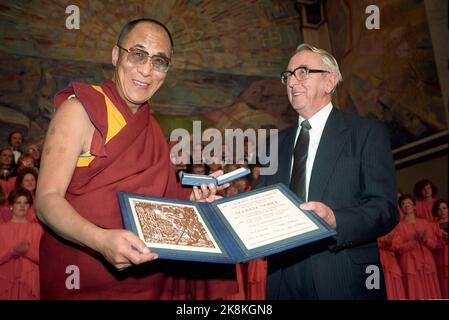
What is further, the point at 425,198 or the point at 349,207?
the point at 425,198

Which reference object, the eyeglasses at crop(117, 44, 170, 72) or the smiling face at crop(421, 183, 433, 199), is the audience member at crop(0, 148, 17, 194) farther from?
the smiling face at crop(421, 183, 433, 199)

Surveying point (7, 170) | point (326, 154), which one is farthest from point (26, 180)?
point (326, 154)

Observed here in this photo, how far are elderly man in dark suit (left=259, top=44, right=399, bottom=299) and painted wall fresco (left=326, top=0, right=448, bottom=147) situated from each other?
4.82m

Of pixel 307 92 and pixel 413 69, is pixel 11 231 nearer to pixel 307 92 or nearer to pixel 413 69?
pixel 307 92

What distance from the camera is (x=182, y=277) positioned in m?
1.85

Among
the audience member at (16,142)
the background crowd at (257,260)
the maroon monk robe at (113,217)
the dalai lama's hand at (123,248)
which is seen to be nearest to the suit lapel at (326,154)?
the maroon monk robe at (113,217)

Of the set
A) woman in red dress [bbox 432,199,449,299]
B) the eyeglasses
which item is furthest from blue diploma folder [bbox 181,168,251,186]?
woman in red dress [bbox 432,199,449,299]

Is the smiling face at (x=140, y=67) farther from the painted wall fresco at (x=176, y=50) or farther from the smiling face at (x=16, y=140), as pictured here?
the painted wall fresco at (x=176, y=50)

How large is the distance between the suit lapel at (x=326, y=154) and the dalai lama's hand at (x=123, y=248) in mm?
1076

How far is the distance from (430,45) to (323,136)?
5307 mm

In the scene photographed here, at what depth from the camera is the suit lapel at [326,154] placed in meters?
2.00

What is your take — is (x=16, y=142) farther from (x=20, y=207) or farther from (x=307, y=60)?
(x=307, y=60)

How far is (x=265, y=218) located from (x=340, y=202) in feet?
1.85

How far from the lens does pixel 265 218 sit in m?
1.61
